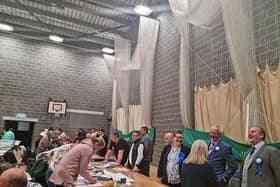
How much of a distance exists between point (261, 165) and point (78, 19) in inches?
276

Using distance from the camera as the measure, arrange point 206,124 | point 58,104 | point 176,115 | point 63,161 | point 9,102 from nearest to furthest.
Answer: point 63,161 → point 206,124 → point 176,115 → point 9,102 → point 58,104

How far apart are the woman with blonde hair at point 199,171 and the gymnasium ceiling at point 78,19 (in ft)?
15.7

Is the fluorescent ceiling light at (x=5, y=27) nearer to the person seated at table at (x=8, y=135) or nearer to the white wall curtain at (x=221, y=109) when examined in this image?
the person seated at table at (x=8, y=135)

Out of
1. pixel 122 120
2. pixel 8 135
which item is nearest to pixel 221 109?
pixel 122 120

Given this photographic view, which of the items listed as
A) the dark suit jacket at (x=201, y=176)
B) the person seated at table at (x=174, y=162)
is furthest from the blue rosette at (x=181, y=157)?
the dark suit jacket at (x=201, y=176)

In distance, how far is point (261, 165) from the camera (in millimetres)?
2463

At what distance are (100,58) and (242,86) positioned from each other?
7.84m

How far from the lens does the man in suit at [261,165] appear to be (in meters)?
2.41

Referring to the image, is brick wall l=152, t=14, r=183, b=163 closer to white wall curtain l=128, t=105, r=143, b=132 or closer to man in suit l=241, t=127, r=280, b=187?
white wall curtain l=128, t=105, r=143, b=132

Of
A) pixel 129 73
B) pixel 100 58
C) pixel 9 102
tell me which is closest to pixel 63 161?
pixel 129 73

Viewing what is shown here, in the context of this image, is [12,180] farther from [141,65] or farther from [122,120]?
[122,120]

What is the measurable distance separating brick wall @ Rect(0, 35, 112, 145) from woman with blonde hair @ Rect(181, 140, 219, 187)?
7.67m

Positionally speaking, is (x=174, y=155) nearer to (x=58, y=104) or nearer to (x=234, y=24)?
(x=234, y=24)

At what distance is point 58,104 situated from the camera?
9.46 meters
